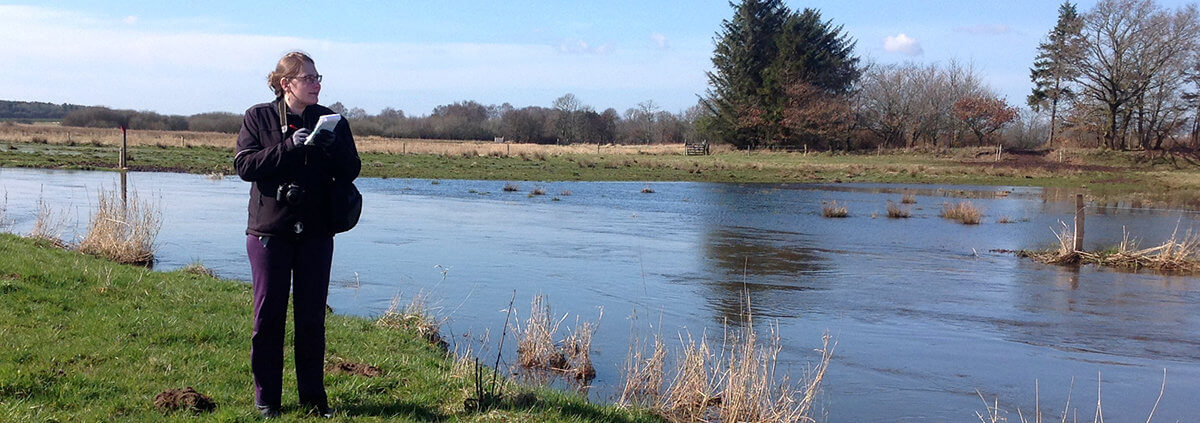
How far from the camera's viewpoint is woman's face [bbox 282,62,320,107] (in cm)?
482

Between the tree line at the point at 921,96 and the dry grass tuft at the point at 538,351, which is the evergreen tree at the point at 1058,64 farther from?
the dry grass tuft at the point at 538,351

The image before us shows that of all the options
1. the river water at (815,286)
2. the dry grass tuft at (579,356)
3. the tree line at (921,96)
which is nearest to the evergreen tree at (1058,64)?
the tree line at (921,96)

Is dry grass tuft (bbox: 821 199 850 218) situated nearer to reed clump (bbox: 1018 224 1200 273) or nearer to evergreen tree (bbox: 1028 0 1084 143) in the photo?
reed clump (bbox: 1018 224 1200 273)

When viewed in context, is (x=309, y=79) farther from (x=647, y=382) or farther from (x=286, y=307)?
(x=647, y=382)

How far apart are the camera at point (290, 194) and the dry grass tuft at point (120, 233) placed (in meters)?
8.95

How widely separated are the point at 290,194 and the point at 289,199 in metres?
0.03

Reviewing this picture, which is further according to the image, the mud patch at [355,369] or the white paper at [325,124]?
the mud patch at [355,369]

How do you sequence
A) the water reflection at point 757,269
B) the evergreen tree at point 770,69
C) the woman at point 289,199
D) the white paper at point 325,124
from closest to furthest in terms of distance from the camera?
the white paper at point 325,124
the woman at point 289,199
the water reflection at point 757,269
the evergreen tree at point 770,69

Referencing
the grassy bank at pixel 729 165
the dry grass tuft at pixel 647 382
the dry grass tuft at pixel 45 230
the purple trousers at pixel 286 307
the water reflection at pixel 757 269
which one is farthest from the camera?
the grassy bank at pixel 729 165

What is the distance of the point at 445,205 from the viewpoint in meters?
27.8

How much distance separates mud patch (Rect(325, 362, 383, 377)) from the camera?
2.09 metres

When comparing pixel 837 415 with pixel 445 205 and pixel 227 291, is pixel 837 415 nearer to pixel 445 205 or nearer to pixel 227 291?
pixel 227 291

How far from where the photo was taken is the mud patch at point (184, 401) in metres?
5.25

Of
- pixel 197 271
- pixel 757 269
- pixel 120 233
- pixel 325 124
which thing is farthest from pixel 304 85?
pixel 757 269
